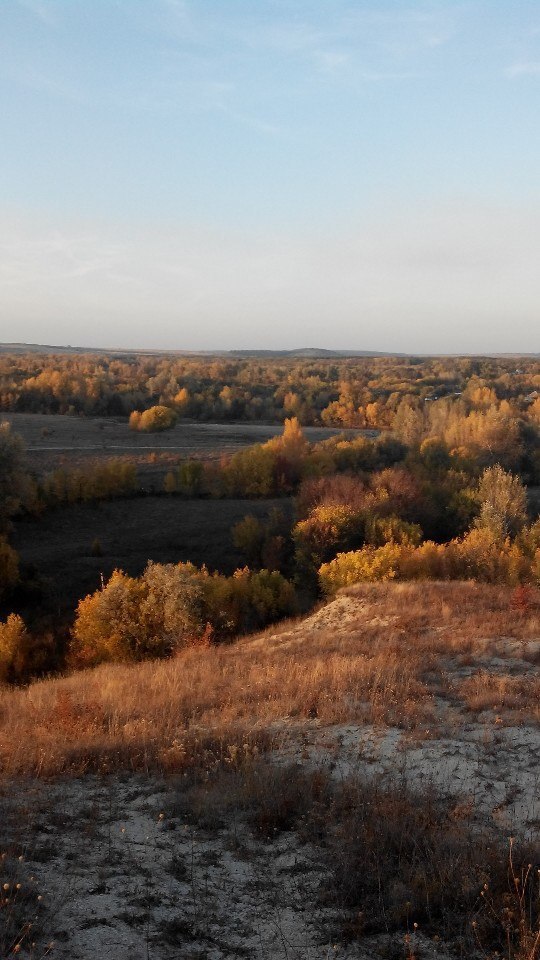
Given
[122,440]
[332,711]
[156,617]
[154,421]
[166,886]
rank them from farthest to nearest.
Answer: [154,421]
[122,440]
[156,617]
[332,711]
[166,886]

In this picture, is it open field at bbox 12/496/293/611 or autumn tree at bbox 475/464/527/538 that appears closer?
autumn tree at bbox 475/464/527/538

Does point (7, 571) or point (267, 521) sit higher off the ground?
point (267, 521)

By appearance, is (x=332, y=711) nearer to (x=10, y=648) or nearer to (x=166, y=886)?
(x=166, y=886)

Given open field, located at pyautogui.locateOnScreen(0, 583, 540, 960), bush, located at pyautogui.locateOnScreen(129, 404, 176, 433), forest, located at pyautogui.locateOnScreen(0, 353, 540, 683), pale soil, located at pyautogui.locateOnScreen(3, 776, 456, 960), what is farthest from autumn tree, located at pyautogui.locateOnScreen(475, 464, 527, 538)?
bush, located at pyautogui.locateOnScreen(129, 404, 176, 433)

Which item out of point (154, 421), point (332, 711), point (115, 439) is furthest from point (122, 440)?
point (332, 711)

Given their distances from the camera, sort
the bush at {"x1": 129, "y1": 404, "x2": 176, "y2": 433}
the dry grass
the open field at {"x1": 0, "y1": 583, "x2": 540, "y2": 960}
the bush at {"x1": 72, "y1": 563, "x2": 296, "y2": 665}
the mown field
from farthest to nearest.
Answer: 1. the bush at {"x1": 129, "y1": 404, "x2": 176, "y2": 433}
2. the mown field
3. the bush at {"x1": 72, "y1": 563, "x2": 296, "y2": 665}
4. the dry grass
5. the open field at {"x1": 0, "y1": 583, "x2": 540, "y2": 960}

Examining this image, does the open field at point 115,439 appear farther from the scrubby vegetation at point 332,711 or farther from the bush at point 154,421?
the scrubby vegetation at point 332,711

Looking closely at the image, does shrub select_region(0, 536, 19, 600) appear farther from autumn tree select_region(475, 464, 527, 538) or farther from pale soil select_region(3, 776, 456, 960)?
pale soil select_region(3, 776, 456, 960)
